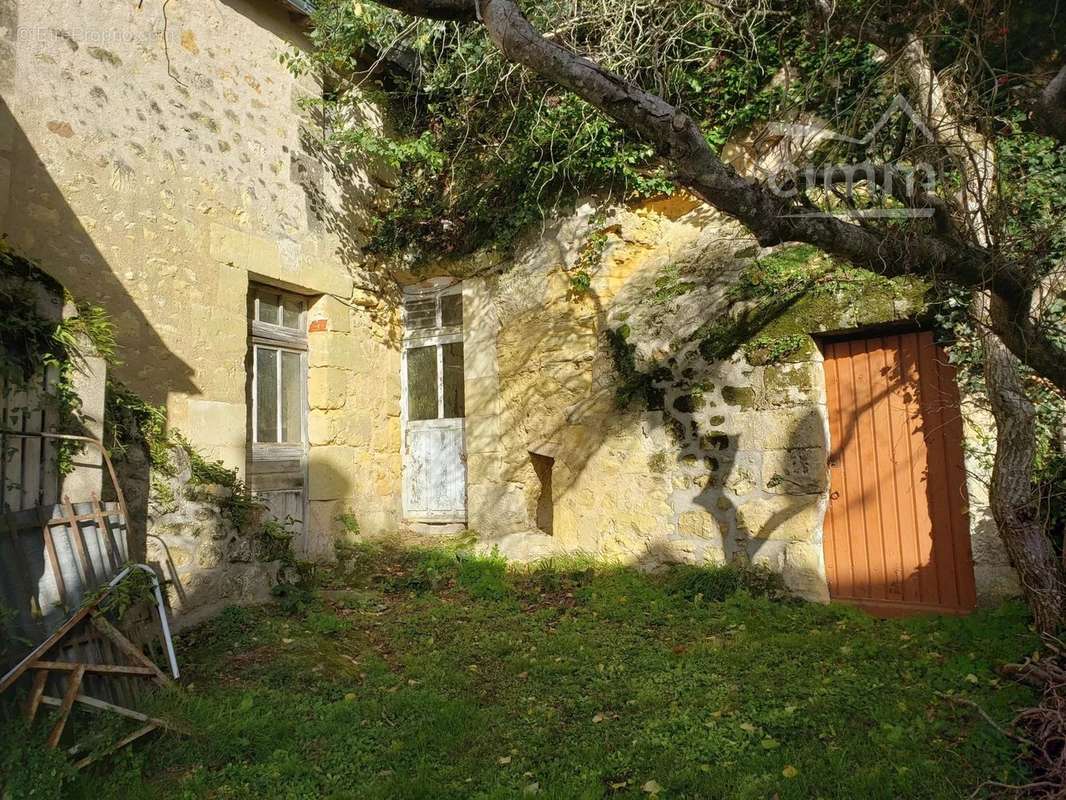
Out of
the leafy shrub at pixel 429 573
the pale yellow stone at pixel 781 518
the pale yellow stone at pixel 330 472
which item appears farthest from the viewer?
the pale yellow stone at pixel 330 472

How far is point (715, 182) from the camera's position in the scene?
251 centimetres

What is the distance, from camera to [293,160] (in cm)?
654

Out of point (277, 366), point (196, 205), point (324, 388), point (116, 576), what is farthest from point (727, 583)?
point (196, 205)

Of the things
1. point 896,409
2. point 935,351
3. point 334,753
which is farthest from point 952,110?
point 334,753

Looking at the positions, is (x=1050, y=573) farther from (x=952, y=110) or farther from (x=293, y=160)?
(x=293, y=160)

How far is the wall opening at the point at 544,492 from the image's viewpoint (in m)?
6.65

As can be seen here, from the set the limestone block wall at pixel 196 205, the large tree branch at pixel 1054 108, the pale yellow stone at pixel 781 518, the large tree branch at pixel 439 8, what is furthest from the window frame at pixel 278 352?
the large tree branch at pixel 1054 108

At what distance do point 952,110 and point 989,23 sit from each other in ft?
1.72

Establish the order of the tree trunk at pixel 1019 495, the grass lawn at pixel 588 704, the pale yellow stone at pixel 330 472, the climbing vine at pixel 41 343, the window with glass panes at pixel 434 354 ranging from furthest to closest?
the window with glass panes at pixel 434 354, the pale yellow stone at pixel 330 472, the tree trunk at pixel 1019 495, the climbing vine at pixel 41 343, the grass lawn at pixel 588 704

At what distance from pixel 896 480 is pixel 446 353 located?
456cm

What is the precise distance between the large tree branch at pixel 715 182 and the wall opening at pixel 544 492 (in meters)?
4.06

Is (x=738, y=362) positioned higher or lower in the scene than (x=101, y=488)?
higher

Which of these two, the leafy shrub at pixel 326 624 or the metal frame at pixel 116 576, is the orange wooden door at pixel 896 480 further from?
the metal frame at pixel 116 576
